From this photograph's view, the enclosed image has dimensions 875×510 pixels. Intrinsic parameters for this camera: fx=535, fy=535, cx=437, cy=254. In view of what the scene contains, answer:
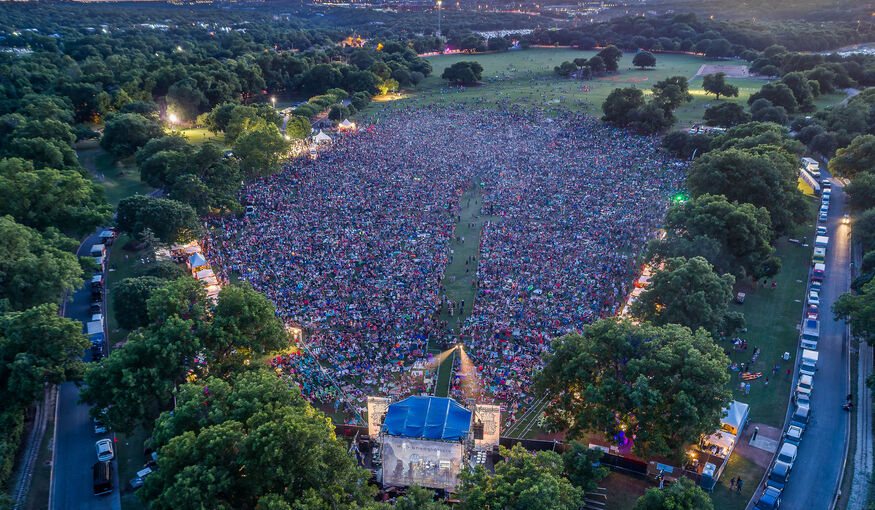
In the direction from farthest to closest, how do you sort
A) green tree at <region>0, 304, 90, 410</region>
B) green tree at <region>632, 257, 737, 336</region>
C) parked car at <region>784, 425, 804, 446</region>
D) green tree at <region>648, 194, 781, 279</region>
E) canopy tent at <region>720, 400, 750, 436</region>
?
green tree at <region>648, 194, 781, 279</region> < green tree at <region>632, 257, 737, 336</region> < parked car at <region>784, 425, 804, 446</region> < canopy tent at <region>720, 400, 750, 436</region> < green tree at <region>0, 304, 90, 410</region>

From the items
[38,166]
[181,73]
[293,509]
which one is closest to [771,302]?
[293,509]

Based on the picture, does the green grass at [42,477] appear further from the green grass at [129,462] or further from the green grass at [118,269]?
the green grass at [118,269]

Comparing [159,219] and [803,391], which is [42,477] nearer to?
[159,219]

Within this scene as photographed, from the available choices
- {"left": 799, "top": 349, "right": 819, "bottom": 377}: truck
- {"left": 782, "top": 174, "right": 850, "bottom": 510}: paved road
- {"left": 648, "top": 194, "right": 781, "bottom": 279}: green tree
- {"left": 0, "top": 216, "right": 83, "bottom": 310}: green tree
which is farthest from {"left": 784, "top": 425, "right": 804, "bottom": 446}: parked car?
{"left": 0, "top": 216, "right": 83, "bottom": 310}: green tree

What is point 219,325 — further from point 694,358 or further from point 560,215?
point 560,215

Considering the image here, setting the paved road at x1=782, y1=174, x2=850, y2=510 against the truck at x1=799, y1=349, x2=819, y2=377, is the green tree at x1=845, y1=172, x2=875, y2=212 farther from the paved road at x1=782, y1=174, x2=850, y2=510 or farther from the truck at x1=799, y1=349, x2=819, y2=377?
the truck at x1=799, y1=349, x2=819, y2=377

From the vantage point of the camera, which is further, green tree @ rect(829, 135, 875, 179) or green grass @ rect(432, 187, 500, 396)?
green tree @ rect(829, 135, 875, 179)
